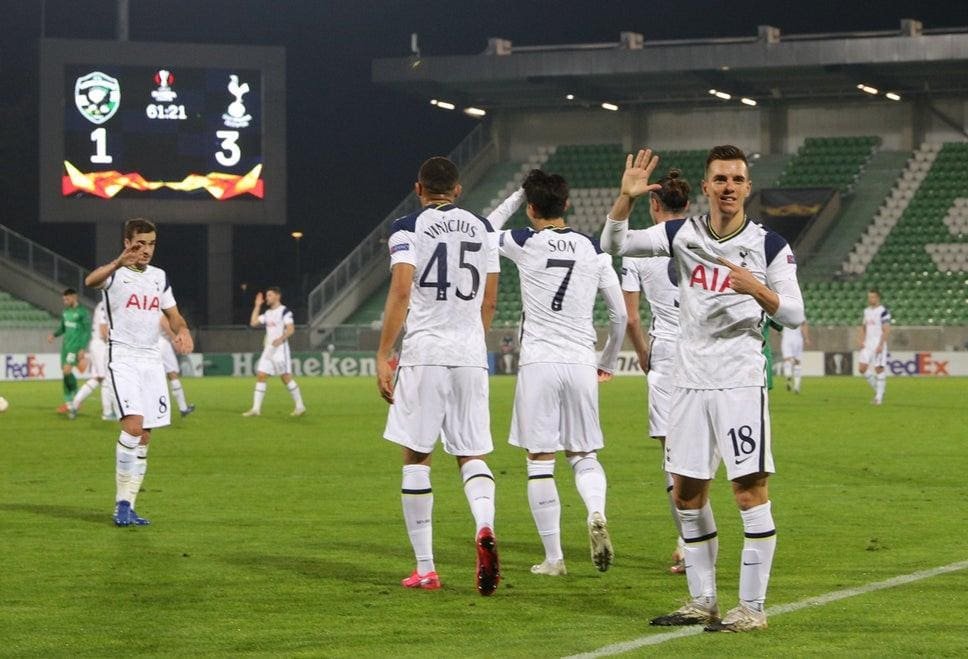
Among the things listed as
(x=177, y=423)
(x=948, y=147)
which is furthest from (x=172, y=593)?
(x=948, y=147)

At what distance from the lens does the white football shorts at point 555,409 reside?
9.84 metres

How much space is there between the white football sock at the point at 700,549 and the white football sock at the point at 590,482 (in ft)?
5.54

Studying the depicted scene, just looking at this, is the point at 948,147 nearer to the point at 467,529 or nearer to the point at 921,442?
the point at 921,442

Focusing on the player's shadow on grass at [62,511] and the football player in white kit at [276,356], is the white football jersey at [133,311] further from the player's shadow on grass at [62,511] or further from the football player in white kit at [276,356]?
the football player in white kit at [276,356]

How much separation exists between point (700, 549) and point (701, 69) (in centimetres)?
4580

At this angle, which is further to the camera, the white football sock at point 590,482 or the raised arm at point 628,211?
the white football sock at point 590,482

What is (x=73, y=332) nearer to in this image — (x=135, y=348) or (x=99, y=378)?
(x=99, y=378)

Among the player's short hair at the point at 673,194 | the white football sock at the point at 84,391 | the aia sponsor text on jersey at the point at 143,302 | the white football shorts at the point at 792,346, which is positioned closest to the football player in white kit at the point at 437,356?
the player's short hair at the point at 673,194

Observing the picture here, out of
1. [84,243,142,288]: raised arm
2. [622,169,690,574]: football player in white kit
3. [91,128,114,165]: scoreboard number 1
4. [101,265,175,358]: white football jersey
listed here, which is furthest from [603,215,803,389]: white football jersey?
[91,128,114,165]: scoreboard number 1

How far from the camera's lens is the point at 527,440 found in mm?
9828

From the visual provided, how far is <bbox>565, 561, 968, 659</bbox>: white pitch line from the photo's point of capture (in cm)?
735

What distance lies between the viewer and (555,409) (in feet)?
32.6

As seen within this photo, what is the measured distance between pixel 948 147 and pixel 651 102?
10772mm

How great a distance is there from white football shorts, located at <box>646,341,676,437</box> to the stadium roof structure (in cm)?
4231
